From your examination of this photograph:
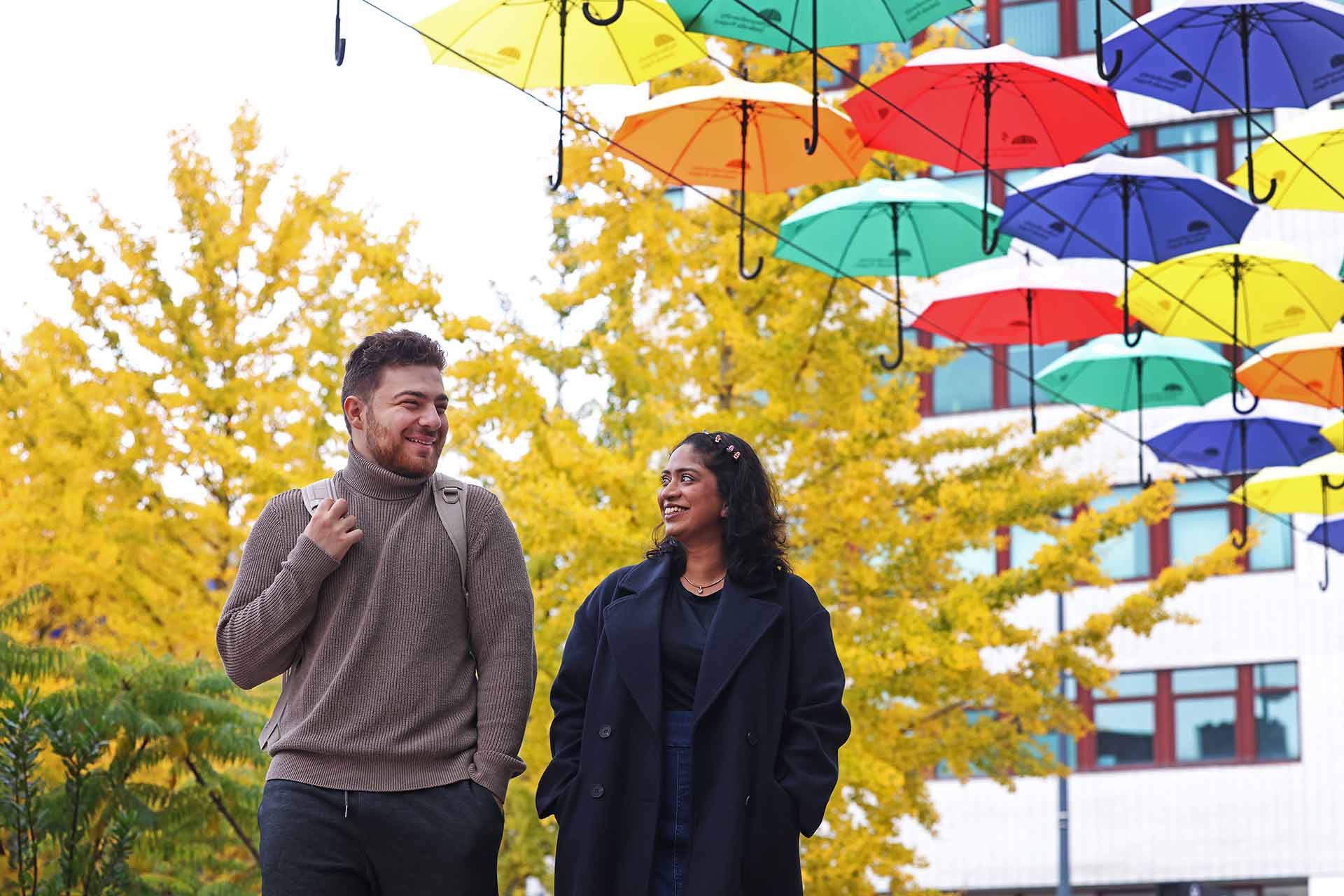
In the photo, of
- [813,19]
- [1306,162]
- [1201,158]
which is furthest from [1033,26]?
[813,19]

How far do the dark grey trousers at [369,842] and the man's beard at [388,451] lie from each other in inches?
33.6

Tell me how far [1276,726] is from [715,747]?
94.7 feet

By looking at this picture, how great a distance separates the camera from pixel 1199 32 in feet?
35.5

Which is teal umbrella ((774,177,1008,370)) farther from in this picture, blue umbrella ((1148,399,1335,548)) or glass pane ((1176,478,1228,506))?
glass pane ((1176,478,1228,506))

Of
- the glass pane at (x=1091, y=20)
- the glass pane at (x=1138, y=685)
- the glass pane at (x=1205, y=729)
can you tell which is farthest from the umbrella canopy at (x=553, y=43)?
the glass pane at (x=1205, y=729)

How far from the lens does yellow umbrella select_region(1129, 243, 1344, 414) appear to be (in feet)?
42.3

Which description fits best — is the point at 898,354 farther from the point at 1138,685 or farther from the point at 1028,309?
the point at 1138,685

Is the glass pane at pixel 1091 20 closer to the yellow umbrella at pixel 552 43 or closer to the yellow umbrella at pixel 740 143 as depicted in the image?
the yellow umbrella at pixel 740 143

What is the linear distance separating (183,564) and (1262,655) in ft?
74.7

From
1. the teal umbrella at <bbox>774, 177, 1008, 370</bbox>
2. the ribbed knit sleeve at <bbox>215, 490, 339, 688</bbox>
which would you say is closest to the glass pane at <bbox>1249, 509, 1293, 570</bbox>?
the teal umbrella at <bbox>774, 177, 1008, 370</bbox>

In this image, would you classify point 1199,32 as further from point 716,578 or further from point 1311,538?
point 1311,538

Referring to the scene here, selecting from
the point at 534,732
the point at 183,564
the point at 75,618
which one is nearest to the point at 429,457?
the point at 534,732

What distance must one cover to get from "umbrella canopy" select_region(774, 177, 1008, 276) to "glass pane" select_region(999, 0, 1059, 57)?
67.3 ft

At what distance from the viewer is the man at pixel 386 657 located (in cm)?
454
